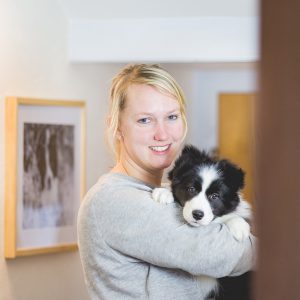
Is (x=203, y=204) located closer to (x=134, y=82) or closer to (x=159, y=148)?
(x=159, y=148)

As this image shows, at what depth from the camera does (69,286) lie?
9.42ft

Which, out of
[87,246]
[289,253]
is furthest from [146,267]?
[289,253]

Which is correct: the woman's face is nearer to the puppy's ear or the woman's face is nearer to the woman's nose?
the woman's nose

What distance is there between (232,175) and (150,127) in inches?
10.0

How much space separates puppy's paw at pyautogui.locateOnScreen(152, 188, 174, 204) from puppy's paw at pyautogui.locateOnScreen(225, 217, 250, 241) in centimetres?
16

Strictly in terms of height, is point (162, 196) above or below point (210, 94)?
below

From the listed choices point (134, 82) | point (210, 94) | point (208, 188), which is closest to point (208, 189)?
point (208, 188)

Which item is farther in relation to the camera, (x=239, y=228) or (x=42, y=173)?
(x=42, y=173)

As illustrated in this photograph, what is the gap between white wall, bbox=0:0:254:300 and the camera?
2.36 m

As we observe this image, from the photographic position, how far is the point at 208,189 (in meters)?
1.63

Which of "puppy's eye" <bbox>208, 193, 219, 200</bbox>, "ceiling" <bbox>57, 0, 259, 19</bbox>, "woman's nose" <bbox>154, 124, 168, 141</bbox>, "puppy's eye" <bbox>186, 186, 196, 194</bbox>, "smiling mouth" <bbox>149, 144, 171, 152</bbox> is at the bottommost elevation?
"puppy's eye" <bbox>208, 193, 219, 200</bbox>

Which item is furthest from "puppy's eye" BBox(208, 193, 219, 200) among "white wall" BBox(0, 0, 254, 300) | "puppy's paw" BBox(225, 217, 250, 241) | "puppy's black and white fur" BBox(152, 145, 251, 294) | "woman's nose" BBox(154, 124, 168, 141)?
"white wall" BBox(0, 0, 254, 300)

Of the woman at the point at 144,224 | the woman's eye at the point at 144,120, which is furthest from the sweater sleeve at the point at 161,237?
the woman's eye at the point at 144,120

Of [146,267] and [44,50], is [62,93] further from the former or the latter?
[146,267]
